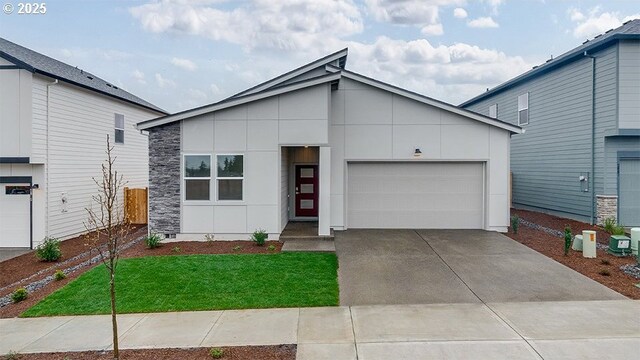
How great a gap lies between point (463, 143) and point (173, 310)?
1055 centimetres

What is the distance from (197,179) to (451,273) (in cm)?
791

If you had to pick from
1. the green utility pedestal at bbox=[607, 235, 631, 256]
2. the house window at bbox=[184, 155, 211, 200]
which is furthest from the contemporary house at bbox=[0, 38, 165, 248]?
the green utility pedestal at bbox=[607, 235, 631, 256]

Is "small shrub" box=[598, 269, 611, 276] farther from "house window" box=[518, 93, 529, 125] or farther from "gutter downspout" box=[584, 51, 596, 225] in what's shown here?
"house window" box=[518, 93, 529, 125]

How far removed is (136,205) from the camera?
16.9 metres

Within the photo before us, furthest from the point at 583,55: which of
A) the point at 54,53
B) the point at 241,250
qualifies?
the point at 54,53

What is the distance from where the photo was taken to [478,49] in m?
23.7

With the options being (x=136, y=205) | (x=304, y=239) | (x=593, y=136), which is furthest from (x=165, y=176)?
(x=593, y=136)

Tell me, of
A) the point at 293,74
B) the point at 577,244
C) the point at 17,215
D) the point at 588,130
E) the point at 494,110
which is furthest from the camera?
the point at 494,110

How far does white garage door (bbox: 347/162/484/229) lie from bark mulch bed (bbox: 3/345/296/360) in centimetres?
872

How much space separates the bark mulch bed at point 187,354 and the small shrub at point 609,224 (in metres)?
12.7

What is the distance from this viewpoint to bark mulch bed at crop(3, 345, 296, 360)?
16.8ft

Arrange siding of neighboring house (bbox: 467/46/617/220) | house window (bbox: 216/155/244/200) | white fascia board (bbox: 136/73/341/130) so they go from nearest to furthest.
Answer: white fascia board (bbox: 136/73/341/130) < house window (bbox: 216/155/244/200) < siding of neighboring house (bbox: 467/46/617/220)

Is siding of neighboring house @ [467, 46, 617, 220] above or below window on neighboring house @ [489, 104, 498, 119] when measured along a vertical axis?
below

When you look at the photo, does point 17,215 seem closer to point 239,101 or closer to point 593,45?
point 239,101
